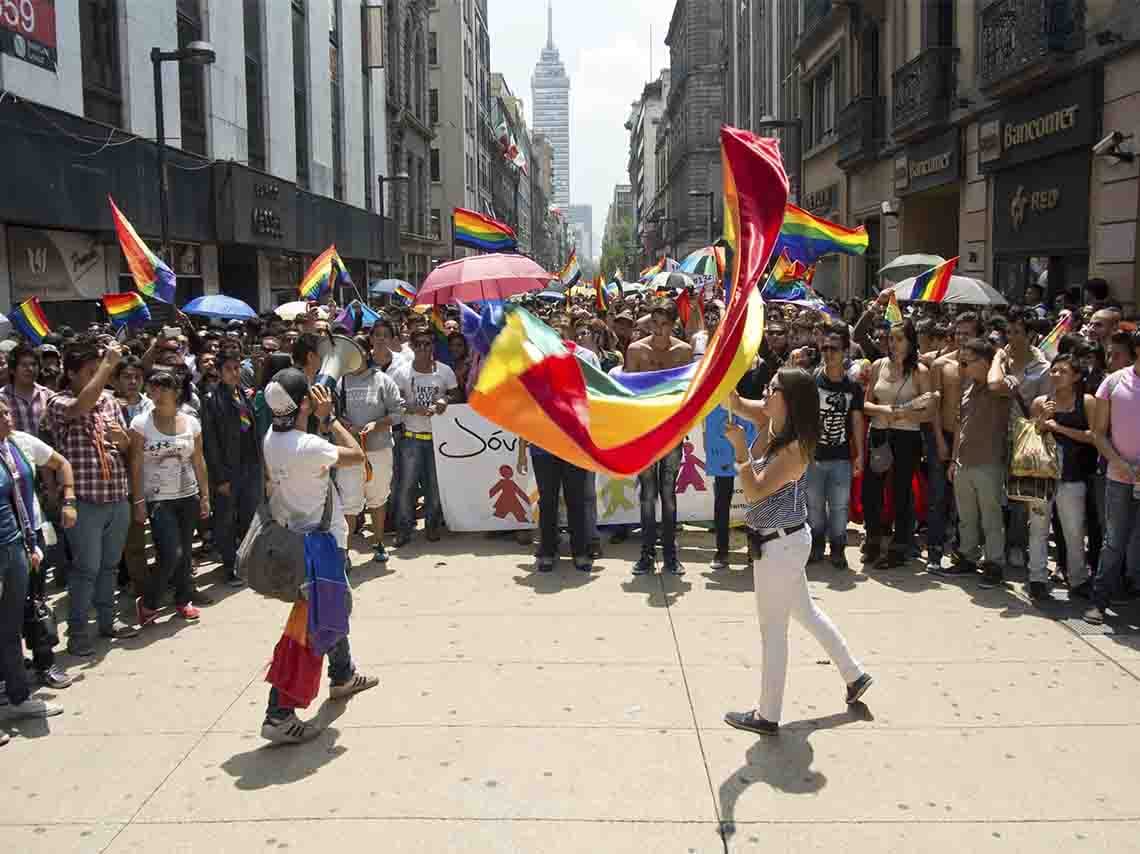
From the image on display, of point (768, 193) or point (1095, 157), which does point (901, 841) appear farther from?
point (1095, 157)

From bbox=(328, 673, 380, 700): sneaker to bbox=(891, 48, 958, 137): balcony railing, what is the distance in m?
17.0

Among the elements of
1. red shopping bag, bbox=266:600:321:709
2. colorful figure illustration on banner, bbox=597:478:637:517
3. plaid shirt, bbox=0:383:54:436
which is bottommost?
red shopping bag, bbox=266:600:321:709

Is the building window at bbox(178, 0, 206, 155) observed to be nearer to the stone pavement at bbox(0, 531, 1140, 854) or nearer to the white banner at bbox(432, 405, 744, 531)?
the white banner at bbox(432, 405, 744, 531)

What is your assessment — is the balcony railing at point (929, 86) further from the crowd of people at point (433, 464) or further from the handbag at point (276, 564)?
the handbag at point (276, 564)

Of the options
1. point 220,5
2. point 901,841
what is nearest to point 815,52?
point 220,5

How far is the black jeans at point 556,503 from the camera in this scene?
827 cm

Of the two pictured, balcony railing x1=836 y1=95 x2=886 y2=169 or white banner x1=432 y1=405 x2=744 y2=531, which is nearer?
white banner x1=432 y1=405 x2=744 y2=531

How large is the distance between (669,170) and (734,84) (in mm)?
32342

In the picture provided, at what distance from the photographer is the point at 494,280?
1090 cm

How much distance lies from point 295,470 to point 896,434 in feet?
16.3

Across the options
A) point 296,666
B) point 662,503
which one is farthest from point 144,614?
point 662,503

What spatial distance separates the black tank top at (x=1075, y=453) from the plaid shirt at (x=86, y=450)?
6183mm

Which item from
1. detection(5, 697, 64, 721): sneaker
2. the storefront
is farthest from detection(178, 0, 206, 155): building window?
detection(5, 697, 64, 721): sneaker

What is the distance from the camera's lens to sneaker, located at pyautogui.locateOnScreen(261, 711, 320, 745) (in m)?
5.00
